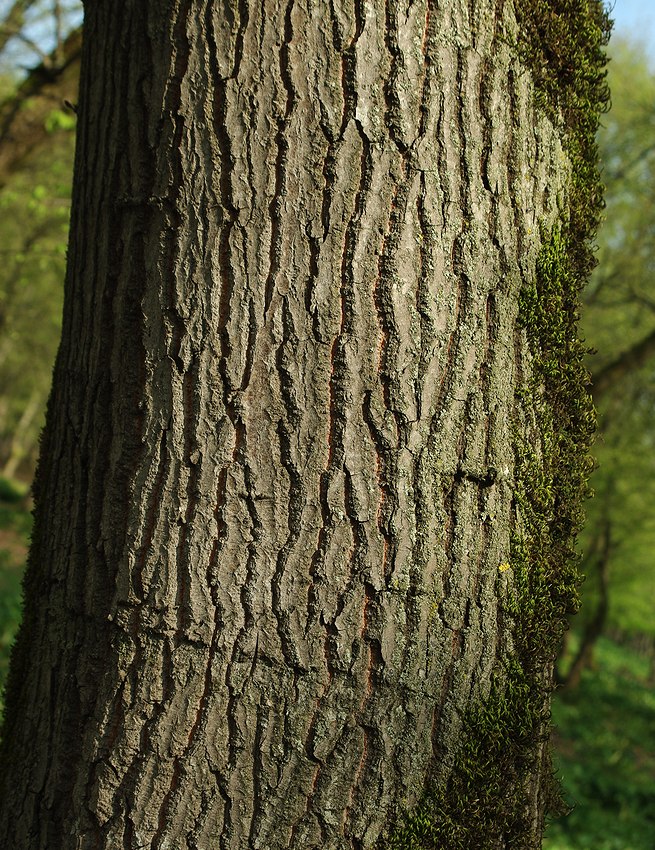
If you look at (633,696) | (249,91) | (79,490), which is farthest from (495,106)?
(633,696)

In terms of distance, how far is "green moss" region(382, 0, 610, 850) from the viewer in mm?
1630

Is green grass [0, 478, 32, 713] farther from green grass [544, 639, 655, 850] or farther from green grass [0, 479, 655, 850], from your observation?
green grass [544, 639, 655, 850]

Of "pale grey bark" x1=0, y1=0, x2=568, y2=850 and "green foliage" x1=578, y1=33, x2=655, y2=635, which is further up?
"green foliage" x1=578, y1=33, x2=655, y2=635

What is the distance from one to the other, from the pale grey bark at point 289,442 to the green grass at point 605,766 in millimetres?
3875

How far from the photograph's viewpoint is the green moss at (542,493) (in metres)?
1.63

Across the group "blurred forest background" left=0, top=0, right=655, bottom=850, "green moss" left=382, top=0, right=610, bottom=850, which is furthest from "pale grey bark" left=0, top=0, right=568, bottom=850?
"blurred forest background" left=0, top=0, right=655, bottom=850

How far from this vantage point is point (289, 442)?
1.54 m

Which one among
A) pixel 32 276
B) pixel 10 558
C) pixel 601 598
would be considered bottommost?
pixel 10 558

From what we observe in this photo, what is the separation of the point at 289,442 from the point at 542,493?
0.63 m

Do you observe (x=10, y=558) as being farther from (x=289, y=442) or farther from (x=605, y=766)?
(x=289, y=442)

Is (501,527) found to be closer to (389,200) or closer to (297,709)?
(297,709)

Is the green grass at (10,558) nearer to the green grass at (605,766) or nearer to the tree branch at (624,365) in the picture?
the green grass at (605,766)

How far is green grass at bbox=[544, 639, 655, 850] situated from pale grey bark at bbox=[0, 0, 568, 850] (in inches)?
153

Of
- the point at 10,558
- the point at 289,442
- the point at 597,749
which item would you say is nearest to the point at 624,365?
the point at 597,749
